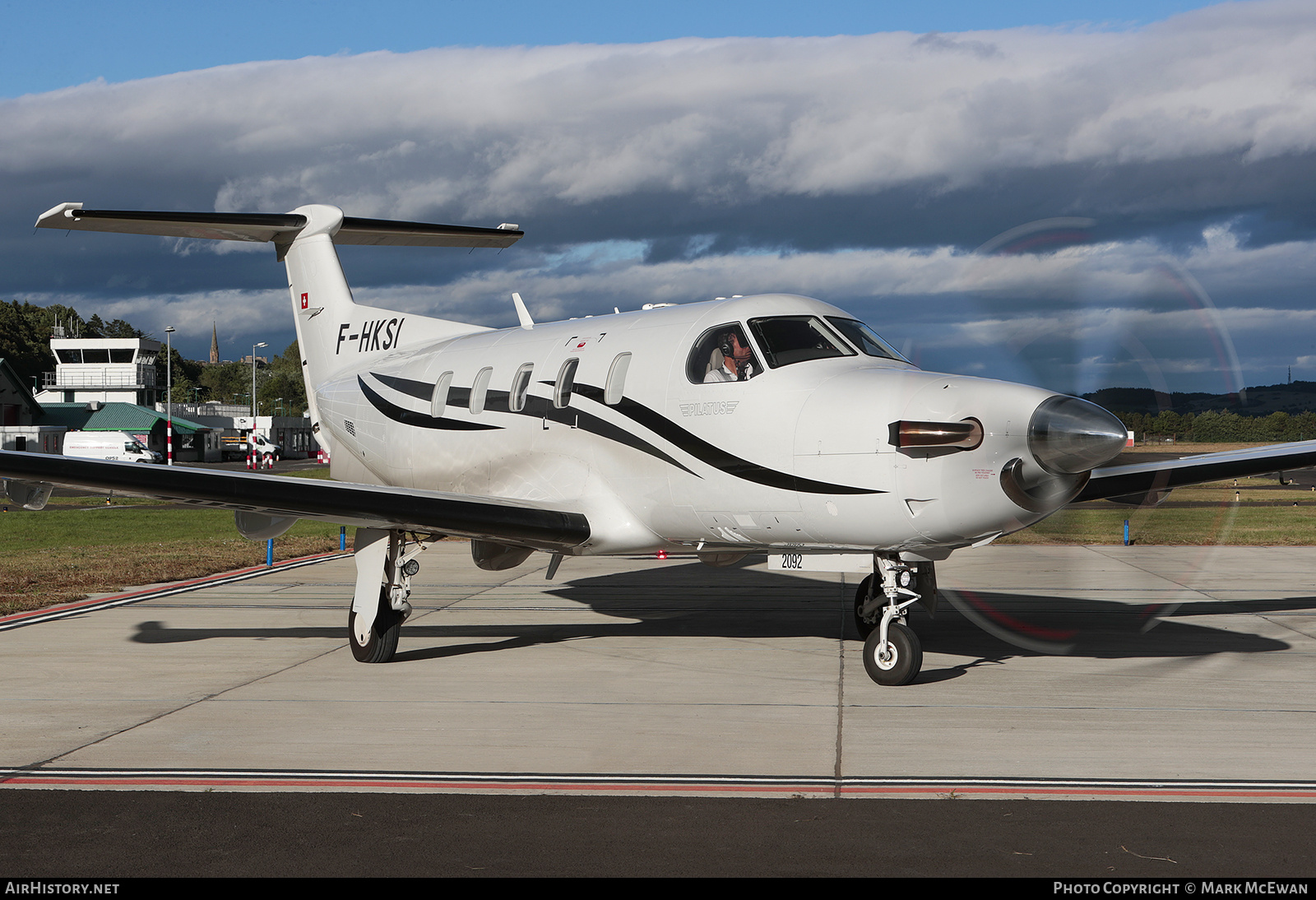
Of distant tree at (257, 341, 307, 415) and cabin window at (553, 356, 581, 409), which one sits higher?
distant tree at (257, 341, 307, 415)

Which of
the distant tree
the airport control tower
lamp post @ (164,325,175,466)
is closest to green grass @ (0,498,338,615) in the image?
lamp post @ (164,325,175,466)

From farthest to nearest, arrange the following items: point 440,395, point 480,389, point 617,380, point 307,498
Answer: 1. point 440,395
2. point 480,389
3. point 617,380
4. point 307,498

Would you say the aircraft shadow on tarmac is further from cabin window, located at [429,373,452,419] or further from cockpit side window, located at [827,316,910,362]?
cockpit side window, located at [827,316,910,362]

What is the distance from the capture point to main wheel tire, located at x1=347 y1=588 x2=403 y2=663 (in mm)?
10883

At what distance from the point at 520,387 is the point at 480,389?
72 cm

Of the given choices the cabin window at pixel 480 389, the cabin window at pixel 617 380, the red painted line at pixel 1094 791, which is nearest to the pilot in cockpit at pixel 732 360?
the cabin window at pixel 617 380

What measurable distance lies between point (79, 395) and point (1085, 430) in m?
115

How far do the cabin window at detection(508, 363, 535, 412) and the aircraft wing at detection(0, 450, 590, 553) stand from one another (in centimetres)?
148

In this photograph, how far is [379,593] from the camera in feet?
36.1

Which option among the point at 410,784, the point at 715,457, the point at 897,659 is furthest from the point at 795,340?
the point at 410,784

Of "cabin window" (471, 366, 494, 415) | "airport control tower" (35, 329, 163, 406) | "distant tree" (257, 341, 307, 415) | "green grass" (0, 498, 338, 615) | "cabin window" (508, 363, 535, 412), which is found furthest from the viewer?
"distant tree" (257, 341, 307, 415)

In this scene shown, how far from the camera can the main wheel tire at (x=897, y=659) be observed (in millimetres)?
9266

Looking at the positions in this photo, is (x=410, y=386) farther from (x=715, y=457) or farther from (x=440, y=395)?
(x=715, y=457)

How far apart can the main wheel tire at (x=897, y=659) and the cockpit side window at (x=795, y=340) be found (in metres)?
2.37
